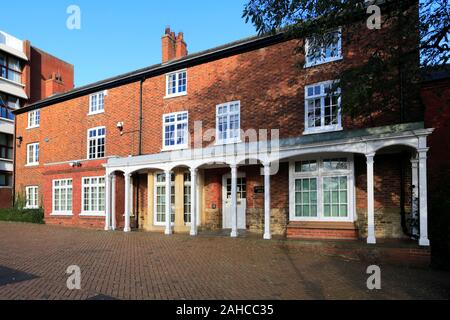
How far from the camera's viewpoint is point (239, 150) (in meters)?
12.6

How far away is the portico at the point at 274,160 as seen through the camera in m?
9.52

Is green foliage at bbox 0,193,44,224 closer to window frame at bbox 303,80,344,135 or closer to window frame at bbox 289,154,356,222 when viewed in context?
window frame at bbox 289,154,356,222

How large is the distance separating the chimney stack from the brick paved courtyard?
10.6 metres

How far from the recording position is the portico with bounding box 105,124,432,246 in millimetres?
9516

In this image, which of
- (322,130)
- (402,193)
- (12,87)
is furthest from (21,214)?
(402,193)

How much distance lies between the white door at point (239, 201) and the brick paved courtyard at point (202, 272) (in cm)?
230

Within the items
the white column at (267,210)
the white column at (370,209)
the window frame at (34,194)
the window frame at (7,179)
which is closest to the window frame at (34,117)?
the window frame at (34,194)

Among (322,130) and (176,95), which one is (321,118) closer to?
(322,130)

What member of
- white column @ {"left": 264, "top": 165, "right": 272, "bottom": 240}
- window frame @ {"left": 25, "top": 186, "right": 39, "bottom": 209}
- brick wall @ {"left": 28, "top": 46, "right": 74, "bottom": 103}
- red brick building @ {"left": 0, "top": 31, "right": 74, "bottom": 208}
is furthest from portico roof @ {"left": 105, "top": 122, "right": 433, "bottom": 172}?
brick wall @ {"left": 28, "top": 46, "right": 74, "bottom": 103}

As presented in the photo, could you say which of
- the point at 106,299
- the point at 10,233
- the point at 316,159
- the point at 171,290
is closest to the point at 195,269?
the point at 171,290

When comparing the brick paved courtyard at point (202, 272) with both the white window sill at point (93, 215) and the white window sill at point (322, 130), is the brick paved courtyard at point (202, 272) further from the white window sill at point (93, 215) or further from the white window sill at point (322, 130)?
the white window sill at point (93, 215)

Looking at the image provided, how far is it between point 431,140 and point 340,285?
7.41 metres

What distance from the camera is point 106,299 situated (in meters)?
5.96
